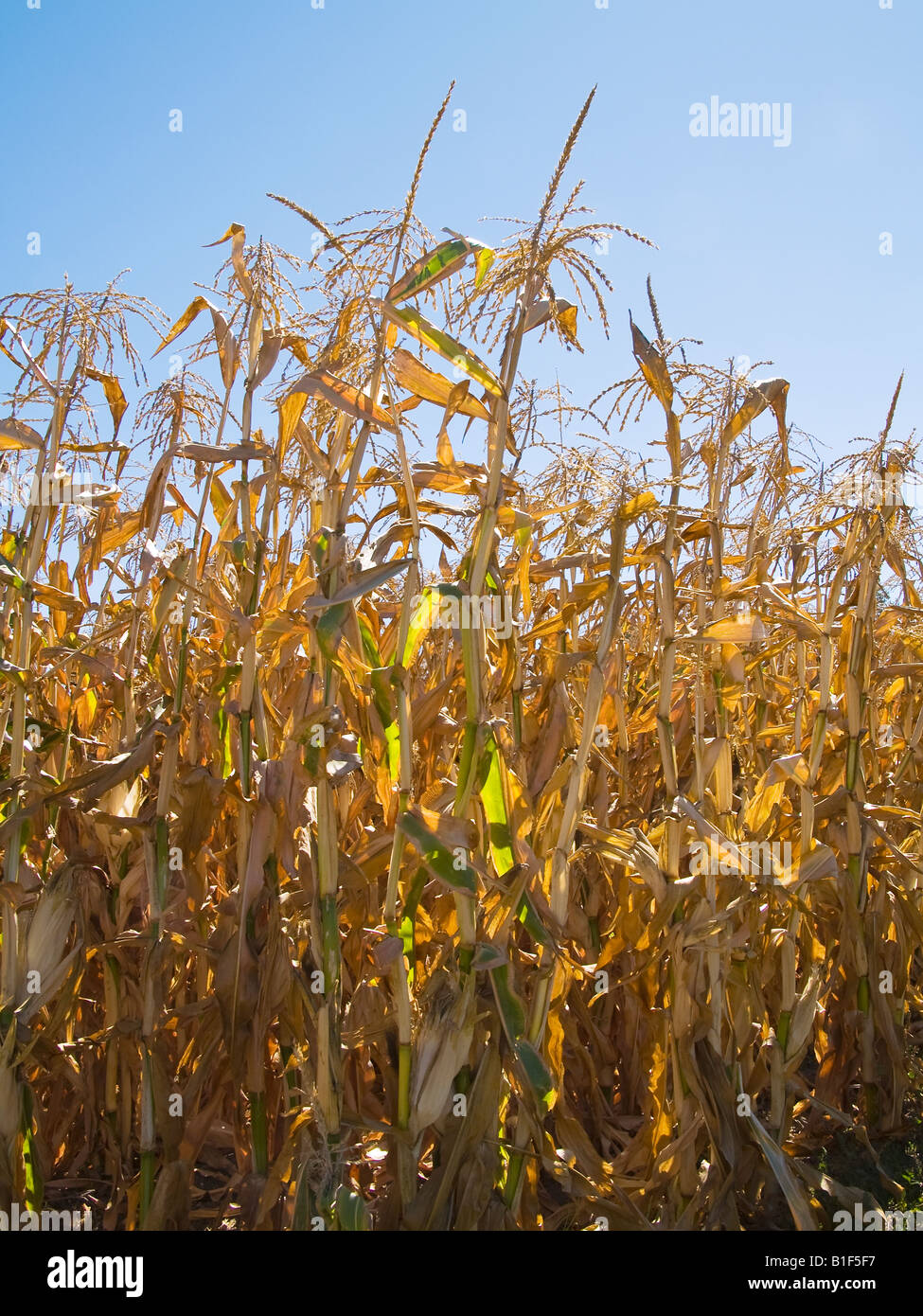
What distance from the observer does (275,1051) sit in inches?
139

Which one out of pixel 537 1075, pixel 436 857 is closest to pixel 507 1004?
pixel 537 1075

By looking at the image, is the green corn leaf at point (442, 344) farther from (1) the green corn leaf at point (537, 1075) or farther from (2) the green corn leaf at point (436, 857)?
(1) the green corn leaf at point (537, 1075)

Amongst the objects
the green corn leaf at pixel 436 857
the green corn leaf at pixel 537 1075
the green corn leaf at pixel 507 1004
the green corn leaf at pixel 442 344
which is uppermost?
the green corn leaf at pixel 442 344

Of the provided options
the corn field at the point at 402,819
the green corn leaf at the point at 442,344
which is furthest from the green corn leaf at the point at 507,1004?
the green corn leaf at the point at 442,344

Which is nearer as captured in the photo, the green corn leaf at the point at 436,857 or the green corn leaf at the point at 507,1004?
the green corn leaf at the point at 436,857

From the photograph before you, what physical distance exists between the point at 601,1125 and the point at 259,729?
2221mm

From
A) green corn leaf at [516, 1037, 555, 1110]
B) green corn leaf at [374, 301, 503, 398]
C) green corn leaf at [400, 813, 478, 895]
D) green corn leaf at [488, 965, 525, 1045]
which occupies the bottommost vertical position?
green corn leaf at [516, 1037, 555, 1110]

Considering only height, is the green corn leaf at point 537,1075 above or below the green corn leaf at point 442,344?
below

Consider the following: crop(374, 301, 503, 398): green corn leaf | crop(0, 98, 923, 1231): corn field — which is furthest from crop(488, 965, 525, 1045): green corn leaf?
crop(374, 301, 503, 398): green corn leaf

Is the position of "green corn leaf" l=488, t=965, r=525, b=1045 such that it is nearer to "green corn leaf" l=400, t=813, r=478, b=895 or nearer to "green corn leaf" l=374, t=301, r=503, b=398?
"green corn leaf" l=400, t=813, r=478, b=895

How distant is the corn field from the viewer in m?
2.45

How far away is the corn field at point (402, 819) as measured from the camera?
2.45m

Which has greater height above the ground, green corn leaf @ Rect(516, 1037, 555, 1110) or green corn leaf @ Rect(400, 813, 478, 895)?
green corn leaf @ Rect(400, 813, 478, 895)
